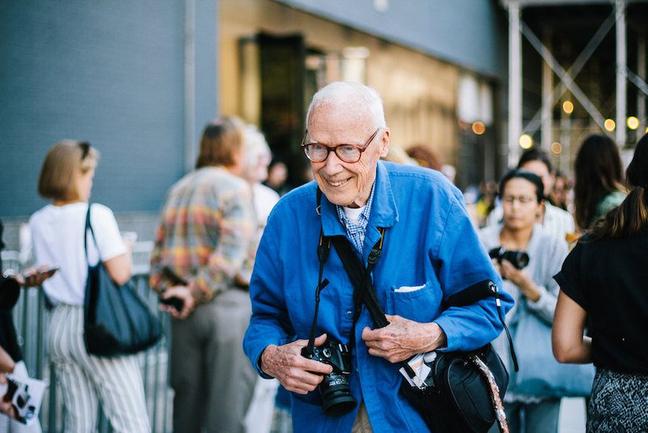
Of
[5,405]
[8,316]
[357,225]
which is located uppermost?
[357,225]

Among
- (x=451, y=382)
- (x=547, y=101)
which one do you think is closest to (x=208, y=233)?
(x=451, y=382)

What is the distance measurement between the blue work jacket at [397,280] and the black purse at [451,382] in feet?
Result: 0.10

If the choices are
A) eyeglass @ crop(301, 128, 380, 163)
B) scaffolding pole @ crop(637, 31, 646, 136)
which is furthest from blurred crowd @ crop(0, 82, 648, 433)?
scaffolding pole @ crop(637, 31, 646, 136)

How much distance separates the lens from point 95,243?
16.0 feet

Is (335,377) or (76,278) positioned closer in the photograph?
(335,377)

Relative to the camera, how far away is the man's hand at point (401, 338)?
109 inches

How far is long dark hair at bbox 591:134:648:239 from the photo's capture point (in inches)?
122

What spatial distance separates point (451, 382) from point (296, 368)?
507 mm

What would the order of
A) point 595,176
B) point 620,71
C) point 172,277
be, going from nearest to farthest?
point 172,277
point 595,176
point 620,71

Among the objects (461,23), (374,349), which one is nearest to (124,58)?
(374,349)

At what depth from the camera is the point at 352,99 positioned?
9.21ft

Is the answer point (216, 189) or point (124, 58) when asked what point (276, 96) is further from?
point (216, 189)

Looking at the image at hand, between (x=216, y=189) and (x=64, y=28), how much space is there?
5101 millimetres

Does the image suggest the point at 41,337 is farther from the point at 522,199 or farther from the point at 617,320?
the point at 617,320
